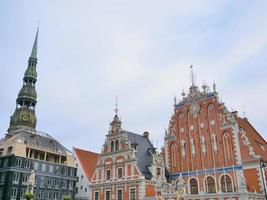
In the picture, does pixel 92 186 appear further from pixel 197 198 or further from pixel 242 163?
pixel 242 163

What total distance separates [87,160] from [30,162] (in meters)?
13.6

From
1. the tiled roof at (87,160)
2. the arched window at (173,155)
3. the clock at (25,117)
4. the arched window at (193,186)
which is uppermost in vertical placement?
the clock at (25,117)

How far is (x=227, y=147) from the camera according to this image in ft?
116

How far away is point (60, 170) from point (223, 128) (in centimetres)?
3794

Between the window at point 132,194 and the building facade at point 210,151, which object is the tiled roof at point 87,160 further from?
the building facade at point 210,151

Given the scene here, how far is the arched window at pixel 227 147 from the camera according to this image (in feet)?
115

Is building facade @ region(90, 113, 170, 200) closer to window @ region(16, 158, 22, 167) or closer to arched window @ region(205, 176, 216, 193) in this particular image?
arched window @ region(205, 176, 216, 193)

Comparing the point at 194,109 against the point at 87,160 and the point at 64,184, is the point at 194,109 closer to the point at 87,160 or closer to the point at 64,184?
the point at 87,160

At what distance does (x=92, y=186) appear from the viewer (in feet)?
143

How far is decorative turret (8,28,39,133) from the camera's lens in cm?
6916

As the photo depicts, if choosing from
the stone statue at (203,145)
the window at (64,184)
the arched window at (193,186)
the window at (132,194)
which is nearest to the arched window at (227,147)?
the stone statue at (203,145)

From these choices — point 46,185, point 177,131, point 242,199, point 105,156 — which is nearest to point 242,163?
point 242,199

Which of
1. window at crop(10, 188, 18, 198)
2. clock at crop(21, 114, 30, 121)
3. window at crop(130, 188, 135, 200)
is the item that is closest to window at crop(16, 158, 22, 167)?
window at crop(10, 188, 18, 198)

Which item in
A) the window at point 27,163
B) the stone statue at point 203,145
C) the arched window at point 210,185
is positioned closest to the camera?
the arched window at point 210,185
